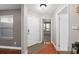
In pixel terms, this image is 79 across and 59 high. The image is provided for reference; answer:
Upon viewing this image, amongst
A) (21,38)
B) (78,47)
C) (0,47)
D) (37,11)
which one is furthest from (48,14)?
(0,47)

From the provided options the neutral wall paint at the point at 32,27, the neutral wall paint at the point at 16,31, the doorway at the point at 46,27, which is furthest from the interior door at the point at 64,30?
the neutral wall paint at the point at 16,31

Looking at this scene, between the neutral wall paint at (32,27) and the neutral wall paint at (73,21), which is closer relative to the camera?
the neutral wall paint at (73,21)

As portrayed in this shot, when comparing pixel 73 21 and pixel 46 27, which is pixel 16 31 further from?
pixel 73 21

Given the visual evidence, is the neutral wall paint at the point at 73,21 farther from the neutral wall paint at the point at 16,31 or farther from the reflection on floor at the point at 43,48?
the neutral wall paint at the point at 16,31

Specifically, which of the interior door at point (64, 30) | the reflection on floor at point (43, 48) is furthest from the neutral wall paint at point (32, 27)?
the interior door at point (64, 30)

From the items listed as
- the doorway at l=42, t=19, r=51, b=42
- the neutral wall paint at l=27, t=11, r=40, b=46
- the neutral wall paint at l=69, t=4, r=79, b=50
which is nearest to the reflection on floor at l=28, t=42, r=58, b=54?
the neutral wall paint at l=27, t=11, r=40, b=46

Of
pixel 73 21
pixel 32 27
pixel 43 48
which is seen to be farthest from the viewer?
pixel 43 48

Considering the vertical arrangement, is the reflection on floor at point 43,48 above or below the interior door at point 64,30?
below

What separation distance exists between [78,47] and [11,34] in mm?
961

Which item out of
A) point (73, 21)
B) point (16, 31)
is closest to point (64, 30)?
point (73, 21)

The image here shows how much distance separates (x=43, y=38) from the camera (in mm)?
1825

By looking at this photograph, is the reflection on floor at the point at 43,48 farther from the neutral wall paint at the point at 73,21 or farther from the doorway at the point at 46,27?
the neutral wall paint at the point at 73,21

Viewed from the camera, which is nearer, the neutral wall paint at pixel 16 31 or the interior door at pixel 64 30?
the neutral wall paint at pixel 16 31

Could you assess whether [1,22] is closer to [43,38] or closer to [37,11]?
[37,11]
